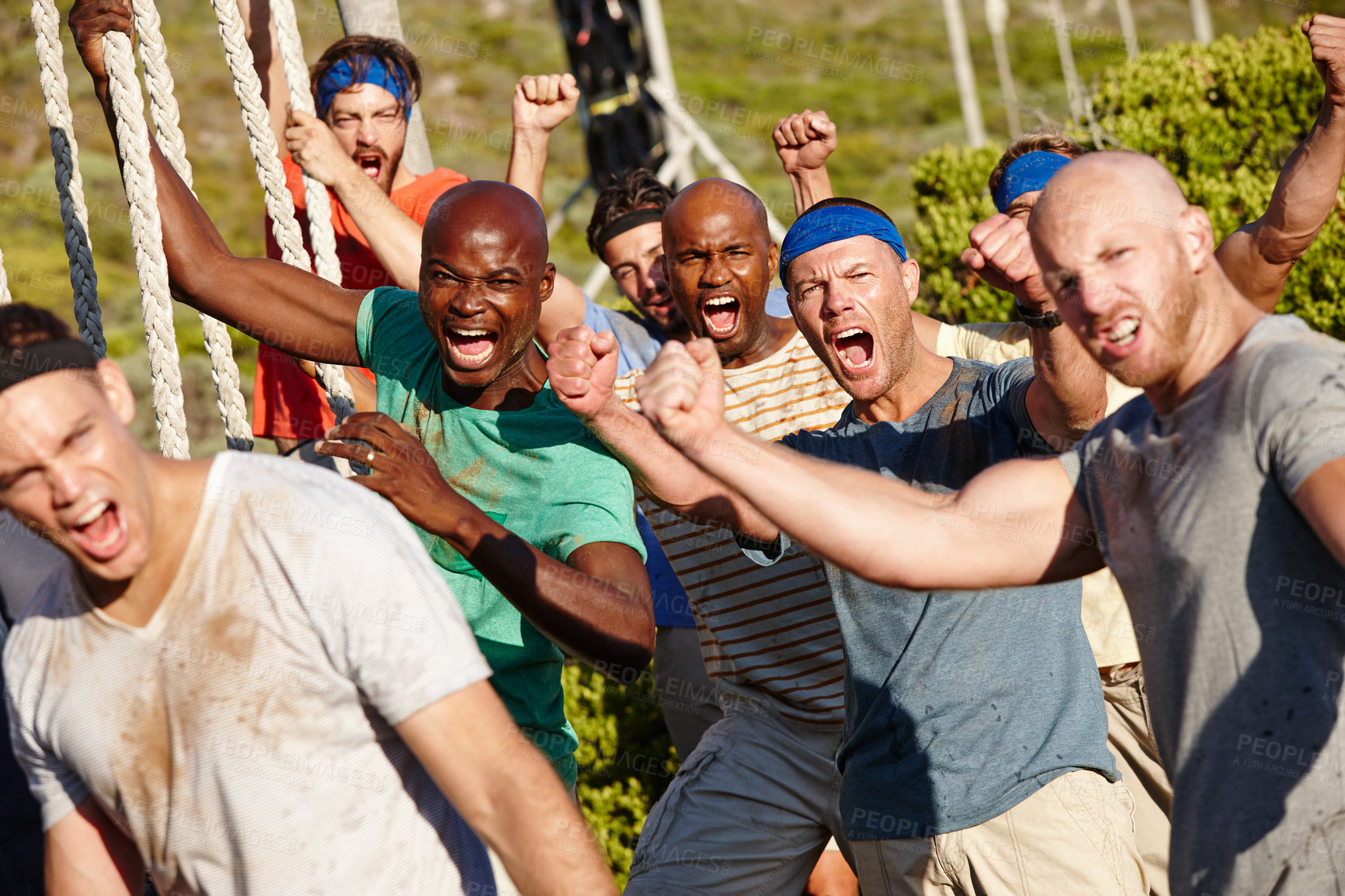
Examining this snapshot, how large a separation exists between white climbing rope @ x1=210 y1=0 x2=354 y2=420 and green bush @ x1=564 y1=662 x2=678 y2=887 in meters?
2.76

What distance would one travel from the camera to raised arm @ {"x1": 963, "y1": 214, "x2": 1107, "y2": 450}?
2.83 meters

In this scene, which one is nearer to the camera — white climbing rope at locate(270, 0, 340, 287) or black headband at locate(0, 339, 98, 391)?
black headband at locate(0, 339, 98, 391)

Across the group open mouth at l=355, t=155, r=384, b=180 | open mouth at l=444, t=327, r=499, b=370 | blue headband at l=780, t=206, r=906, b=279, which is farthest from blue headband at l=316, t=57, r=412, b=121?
open mouth at l=444, t=327, r=499, b=370

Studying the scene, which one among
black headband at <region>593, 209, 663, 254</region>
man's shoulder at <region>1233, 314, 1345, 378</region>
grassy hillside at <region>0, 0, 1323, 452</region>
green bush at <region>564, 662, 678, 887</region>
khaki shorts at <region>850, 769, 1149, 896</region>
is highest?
grassy hillside at <region>0, 0, 1323, 452</region>

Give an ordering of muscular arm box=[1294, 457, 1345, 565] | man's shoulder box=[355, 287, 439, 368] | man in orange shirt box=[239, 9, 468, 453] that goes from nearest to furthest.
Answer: muscular arm box=[1294, 457, 1345, 565], man's shoulder box=[355, 287, 439, 368], man in orange shirt box=[239, 9, 468, 453]

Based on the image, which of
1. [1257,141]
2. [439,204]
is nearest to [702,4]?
[1257,141]

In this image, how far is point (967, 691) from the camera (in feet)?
9.61

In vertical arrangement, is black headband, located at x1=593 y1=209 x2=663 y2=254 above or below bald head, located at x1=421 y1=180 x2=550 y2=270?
above

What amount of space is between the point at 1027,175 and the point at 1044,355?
0.88 m

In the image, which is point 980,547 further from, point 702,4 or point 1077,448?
point 702,4

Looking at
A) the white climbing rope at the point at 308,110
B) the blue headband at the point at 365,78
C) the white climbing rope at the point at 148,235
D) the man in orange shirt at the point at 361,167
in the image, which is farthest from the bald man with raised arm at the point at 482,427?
the blue headband at the point at 365,78

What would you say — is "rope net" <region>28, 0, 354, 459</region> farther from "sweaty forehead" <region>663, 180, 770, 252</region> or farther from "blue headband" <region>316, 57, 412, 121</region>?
"sweaty forehead" <region>663, 180, 770, 252</region>

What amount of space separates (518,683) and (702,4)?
44.4 metres

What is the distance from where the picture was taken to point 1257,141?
6.53 m
